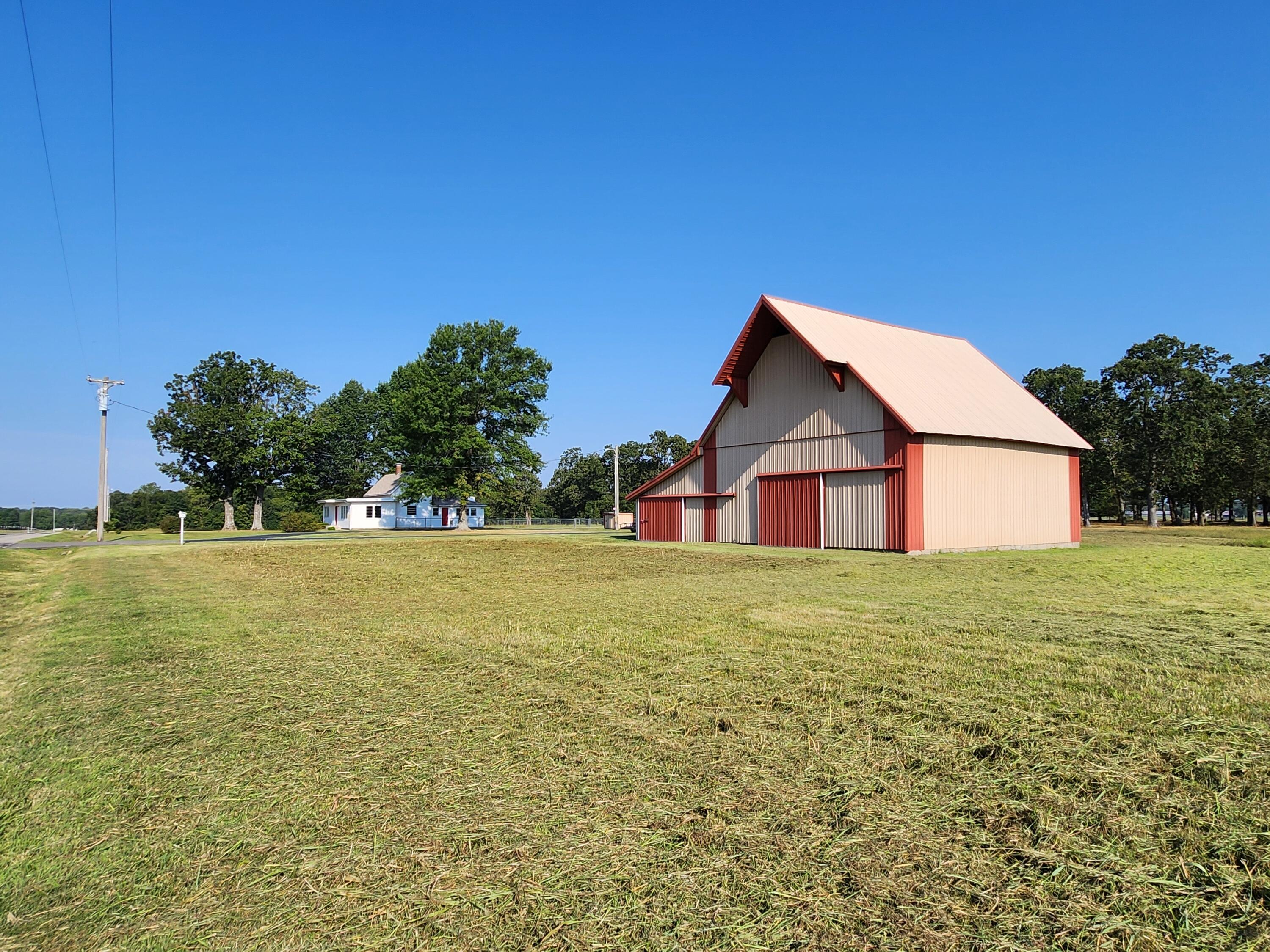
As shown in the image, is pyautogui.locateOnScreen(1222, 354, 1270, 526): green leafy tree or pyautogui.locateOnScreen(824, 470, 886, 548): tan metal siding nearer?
pyautogui.locateOnScreen(824, 470, 886, 548): tan metal siding

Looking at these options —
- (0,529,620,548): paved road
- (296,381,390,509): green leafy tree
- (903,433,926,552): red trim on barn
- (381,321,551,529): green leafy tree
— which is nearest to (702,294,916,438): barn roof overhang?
(903,433,926,552): red trim on barn

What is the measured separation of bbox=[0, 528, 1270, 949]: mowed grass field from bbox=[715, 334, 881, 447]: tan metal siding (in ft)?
53.8

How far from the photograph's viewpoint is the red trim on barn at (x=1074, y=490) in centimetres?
2855

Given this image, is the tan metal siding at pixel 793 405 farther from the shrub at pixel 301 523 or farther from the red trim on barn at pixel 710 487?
the shrub at pixel 301 523

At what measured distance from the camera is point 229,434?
2413 inches

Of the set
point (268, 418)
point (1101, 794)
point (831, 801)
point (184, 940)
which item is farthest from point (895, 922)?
point (268, 418)

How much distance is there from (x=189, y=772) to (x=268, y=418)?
6629cm

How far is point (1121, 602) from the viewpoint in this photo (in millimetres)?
9945

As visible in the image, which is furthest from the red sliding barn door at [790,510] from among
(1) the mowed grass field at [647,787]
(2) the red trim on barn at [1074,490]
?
(1) the mowed grass field at [647,787]

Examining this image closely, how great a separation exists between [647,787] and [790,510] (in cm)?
2310

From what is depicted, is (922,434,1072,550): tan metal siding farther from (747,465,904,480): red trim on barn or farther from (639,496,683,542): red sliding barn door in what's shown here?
(639,496,683,542): red sliding barn door

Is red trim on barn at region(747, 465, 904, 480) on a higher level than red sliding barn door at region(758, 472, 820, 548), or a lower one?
Answer: higher

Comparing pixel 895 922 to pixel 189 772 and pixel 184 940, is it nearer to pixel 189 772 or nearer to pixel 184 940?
pixel 184 940

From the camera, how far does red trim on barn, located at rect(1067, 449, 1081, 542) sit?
1124 inches
